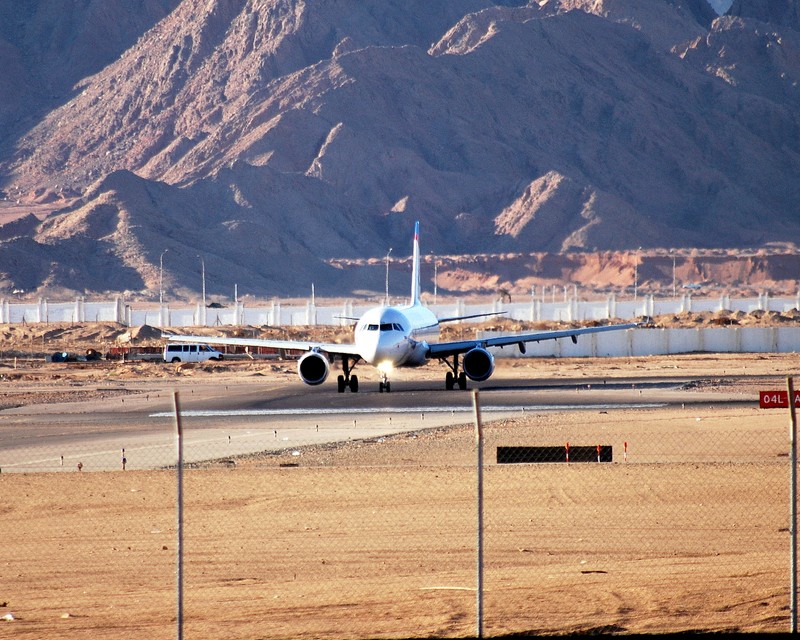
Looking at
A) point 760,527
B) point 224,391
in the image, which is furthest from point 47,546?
point 224,391

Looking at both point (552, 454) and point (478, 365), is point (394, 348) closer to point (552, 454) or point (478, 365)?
point (478, 365)

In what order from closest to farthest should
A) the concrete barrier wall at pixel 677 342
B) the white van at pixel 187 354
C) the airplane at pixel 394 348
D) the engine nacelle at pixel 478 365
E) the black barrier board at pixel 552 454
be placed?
the black barrier board at pixel 552 454 < the airplane at pixel 394 348 < the engine nacelle at pixel 478 365 < the concrete barrier wall at pixel 677 342 < the white van at pixel 187 354

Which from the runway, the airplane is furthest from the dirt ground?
the airplane

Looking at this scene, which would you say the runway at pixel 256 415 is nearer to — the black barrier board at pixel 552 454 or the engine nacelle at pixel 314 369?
the engine nacelle at pixel 314 369

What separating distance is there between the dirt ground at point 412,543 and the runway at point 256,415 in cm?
235

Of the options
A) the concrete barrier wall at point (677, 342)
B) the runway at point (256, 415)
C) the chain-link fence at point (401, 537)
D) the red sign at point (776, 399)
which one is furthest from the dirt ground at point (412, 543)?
the concrete barrier wall at point (677, 342)

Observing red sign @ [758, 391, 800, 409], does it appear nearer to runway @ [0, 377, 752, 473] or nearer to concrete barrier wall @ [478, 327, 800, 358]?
runway @ [0, 377, 752, 473]

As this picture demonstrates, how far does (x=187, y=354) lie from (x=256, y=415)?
39.6 meters

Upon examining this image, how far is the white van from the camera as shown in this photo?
268ft

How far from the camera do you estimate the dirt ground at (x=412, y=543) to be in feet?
55.8

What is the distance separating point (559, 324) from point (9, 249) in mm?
107618

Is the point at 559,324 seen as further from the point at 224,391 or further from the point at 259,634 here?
the point at 259,634

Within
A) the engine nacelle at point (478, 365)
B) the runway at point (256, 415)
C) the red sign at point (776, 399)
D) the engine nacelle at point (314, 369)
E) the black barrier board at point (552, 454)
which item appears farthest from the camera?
the engine nacelle at point (478, 365)

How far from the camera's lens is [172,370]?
73875mm
